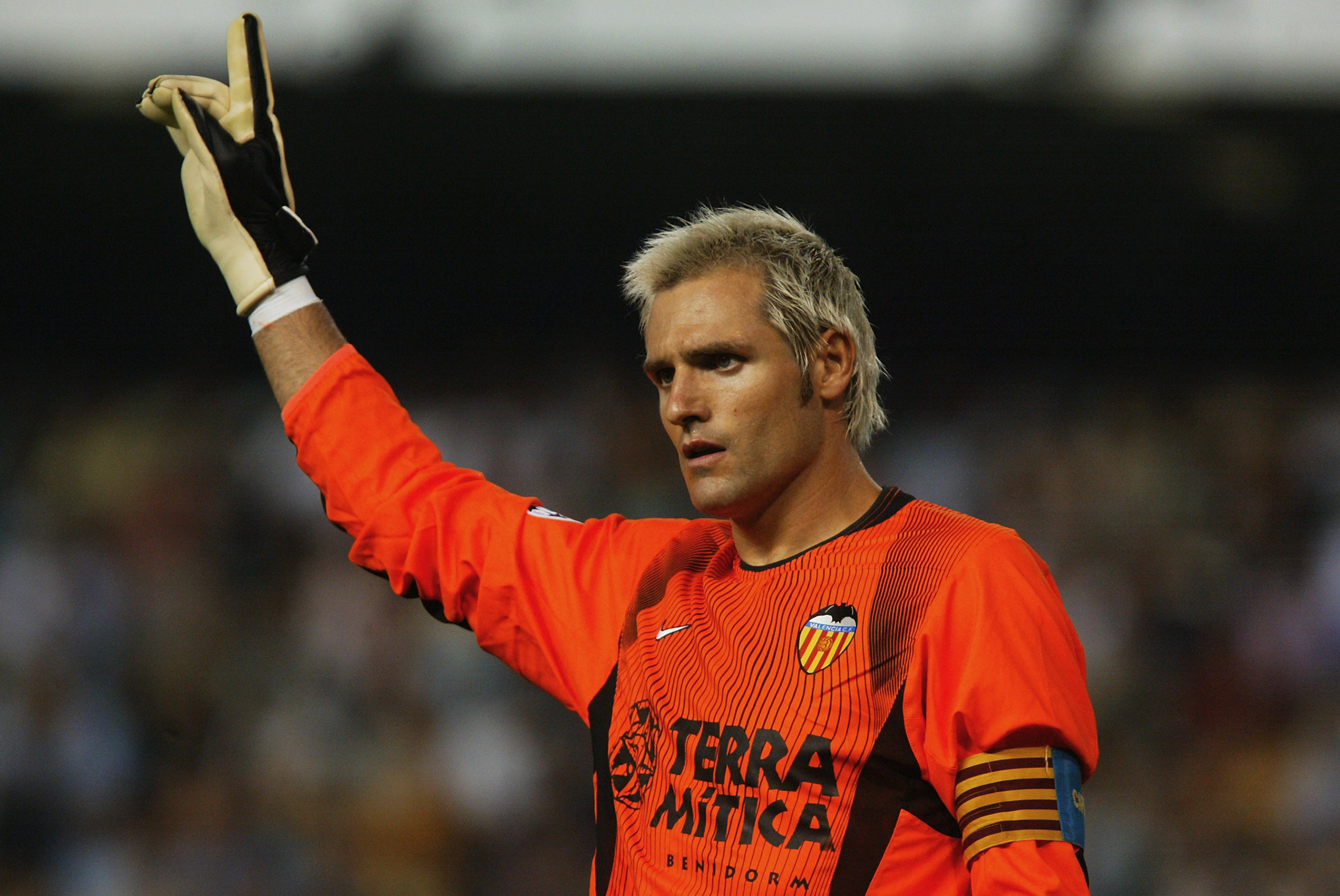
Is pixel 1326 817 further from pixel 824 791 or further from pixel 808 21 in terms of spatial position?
pixel 824 791

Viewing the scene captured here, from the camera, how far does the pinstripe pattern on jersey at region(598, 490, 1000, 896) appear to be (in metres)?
1.75

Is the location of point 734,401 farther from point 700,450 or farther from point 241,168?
point 241,168

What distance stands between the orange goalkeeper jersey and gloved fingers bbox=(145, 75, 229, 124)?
0.57 metres

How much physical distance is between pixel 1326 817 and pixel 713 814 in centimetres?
474

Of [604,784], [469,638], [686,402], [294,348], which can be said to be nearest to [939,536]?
[686,402]

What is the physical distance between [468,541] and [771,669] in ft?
2.24

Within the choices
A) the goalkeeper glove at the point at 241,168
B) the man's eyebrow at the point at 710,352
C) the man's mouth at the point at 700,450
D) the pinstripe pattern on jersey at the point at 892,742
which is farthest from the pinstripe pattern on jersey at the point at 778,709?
the goalkeeper glove at the point at 241,168

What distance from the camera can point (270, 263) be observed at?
2.43m

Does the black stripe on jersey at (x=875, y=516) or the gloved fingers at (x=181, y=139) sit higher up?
the gloved fingers at (x=181, y=139)

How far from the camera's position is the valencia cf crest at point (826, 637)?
1.83m

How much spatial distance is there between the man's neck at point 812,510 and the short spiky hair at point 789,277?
0.10 metres

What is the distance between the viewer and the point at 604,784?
6.82 feet

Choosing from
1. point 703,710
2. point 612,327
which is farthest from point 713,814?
point 612,327

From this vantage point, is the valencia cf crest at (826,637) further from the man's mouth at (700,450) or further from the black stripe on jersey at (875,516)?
the man's mouth at (700,450)
